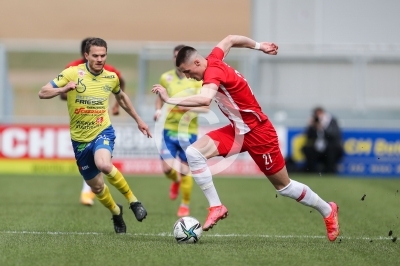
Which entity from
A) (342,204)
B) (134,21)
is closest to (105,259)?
(342,204)

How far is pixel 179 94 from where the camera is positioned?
507 inches

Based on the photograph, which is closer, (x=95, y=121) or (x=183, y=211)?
(x=95, y=121)

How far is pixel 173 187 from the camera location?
13781 mm

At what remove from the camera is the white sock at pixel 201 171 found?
9258mm

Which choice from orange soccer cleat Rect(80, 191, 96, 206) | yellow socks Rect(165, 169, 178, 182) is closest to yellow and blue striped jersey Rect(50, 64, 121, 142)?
yellow socks Rect(165, 169, 178, 182)

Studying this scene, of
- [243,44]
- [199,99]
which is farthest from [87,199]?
[199,99]

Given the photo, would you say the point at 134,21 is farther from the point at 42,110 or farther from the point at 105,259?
the point at 105,259

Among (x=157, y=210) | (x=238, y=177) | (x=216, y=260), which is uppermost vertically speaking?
(x=216, y=260)

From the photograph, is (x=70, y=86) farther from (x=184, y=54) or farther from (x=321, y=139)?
(x=321, y=139)

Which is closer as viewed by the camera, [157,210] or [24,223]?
[24,223]

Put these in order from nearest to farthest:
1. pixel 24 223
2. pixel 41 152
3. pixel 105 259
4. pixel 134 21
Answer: pixel 105 259 → pixel 24 223 → pixel 41 152 → pixel 134 21

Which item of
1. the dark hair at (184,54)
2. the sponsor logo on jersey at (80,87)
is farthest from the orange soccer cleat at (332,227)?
the sponsor logo on jersey at (80,87)

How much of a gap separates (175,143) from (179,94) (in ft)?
2.47

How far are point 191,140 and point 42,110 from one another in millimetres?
8677
